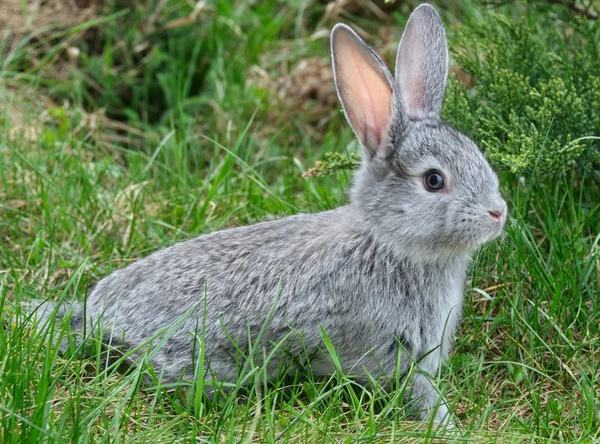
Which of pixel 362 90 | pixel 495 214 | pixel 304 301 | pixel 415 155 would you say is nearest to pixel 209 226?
pixel 304 301

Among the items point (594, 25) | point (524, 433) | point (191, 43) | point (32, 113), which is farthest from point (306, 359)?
point (191, 43)

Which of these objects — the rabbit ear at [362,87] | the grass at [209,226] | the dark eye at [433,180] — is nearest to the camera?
the grass at [209,226]

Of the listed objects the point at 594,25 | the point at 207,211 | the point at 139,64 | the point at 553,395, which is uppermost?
the point at 594,25

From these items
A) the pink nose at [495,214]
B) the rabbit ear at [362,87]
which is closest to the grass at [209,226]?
the pink nose at [495,214]

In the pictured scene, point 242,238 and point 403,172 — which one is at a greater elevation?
point 403,172

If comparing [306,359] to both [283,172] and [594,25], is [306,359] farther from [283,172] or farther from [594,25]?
[594,25]

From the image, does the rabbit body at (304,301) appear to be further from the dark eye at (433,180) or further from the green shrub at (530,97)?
the green shrub at (530,97)

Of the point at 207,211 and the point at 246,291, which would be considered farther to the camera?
the point at 207,211
